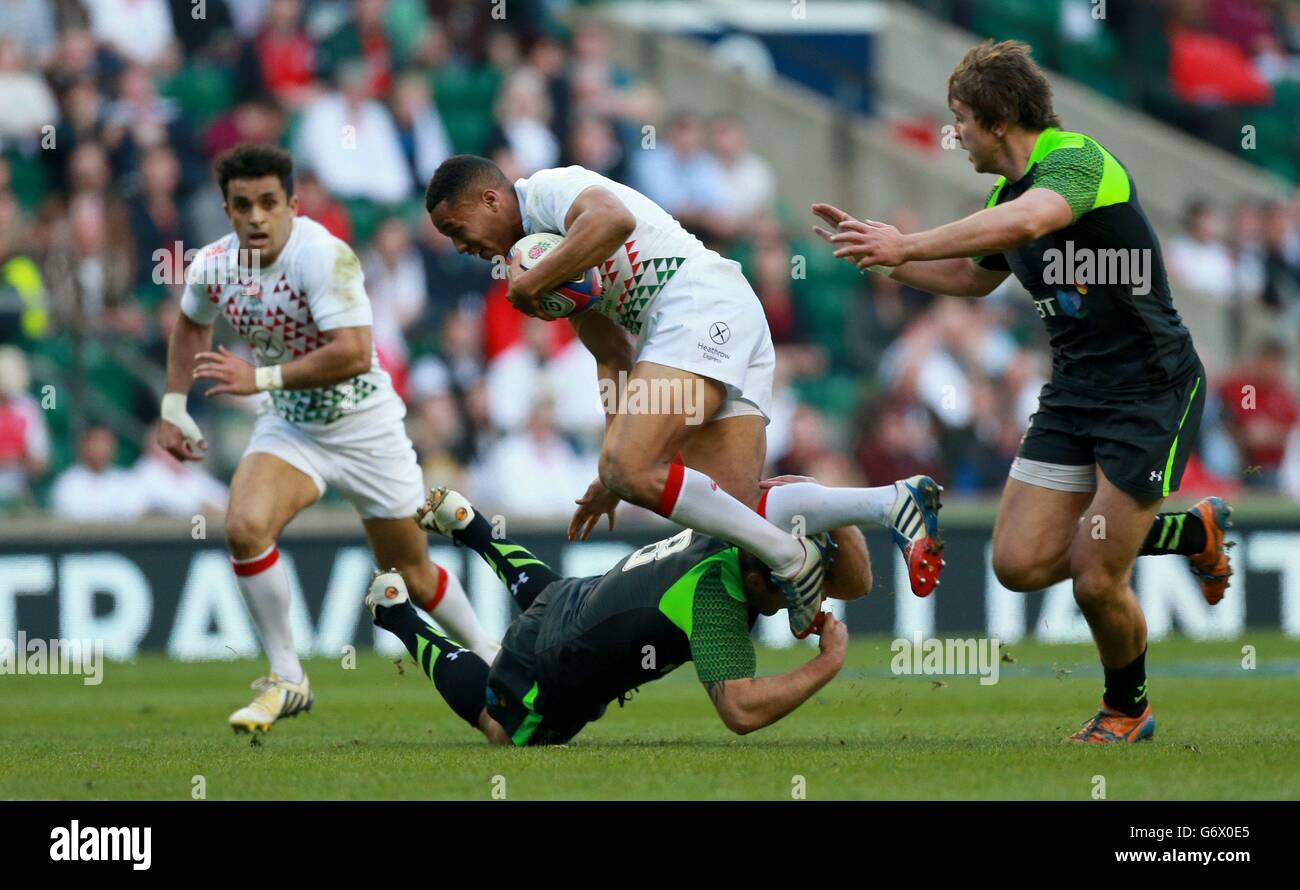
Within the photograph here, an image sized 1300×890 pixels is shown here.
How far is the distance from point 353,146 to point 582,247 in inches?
390

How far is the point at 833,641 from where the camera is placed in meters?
7.22

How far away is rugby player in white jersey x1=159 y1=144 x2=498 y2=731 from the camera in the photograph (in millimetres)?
8992

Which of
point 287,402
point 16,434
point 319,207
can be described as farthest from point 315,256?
point 319,207

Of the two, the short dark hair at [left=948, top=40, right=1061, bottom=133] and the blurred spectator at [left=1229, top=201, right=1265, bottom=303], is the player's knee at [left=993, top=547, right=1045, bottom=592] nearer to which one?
the short dark hair at [left=948, top=40, right=1061, bottom=133]

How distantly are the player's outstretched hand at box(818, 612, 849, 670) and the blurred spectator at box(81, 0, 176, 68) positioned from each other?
11765 millimetres

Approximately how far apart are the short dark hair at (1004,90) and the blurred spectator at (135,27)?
11454 mm

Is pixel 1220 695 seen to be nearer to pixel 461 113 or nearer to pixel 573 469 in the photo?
pixel 573 469

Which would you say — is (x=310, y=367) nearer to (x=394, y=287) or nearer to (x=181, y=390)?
(x=181, y=390)

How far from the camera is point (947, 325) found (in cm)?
1677

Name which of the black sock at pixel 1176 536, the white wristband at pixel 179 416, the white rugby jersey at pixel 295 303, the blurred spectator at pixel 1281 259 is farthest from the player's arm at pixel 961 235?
the blurred spectator at pixel 1281 259

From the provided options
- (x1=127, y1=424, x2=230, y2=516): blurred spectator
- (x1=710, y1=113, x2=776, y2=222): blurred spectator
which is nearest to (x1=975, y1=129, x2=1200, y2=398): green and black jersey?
(x1=127, y1=424, x2=230, y2=516): blurred spectator

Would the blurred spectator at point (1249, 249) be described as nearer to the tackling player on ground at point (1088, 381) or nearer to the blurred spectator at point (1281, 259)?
the blurred spectator at point (1281, 259)

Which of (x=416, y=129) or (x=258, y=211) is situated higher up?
(x=416, y=129)
